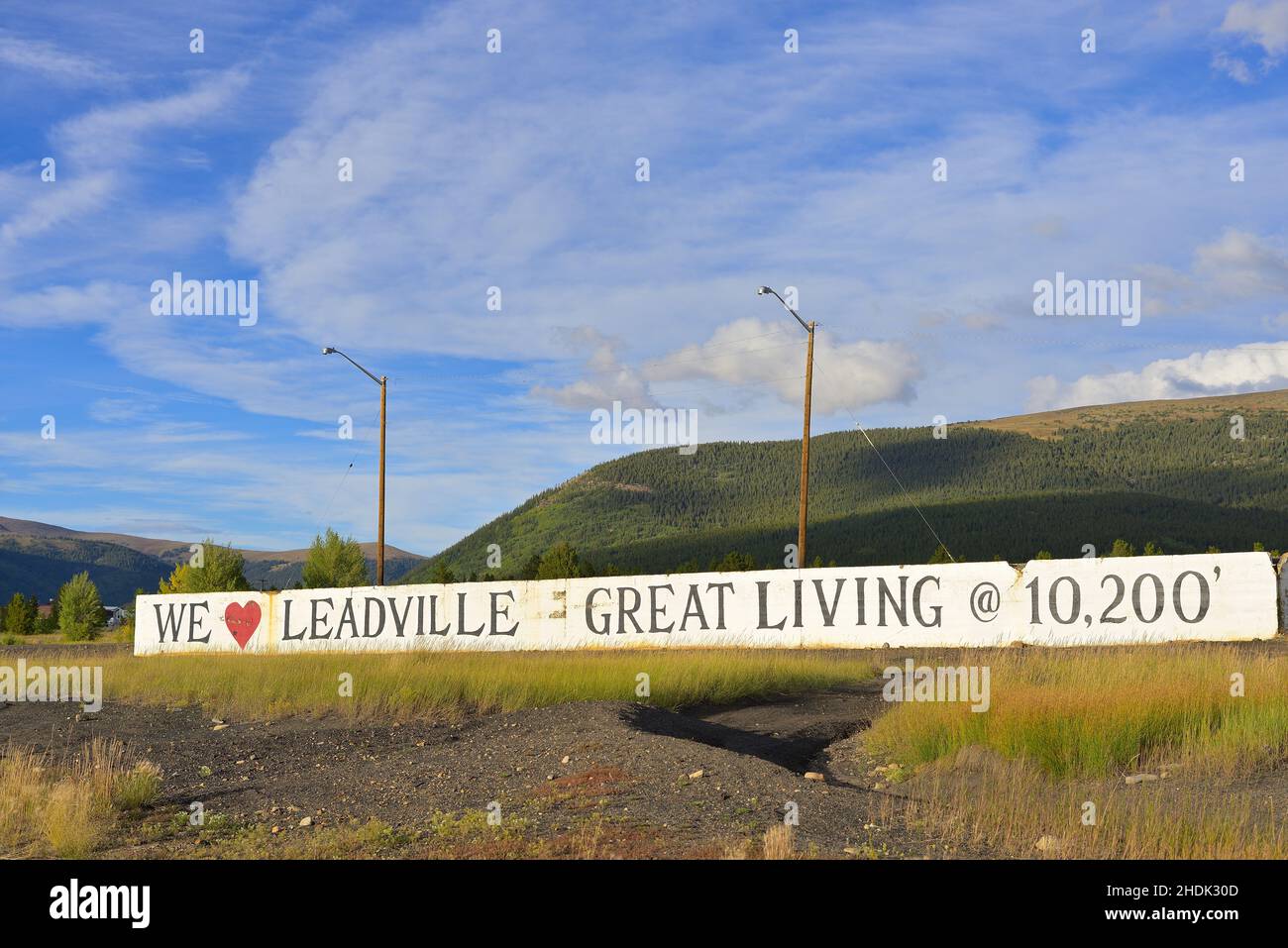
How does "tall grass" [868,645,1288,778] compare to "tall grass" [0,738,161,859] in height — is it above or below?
above

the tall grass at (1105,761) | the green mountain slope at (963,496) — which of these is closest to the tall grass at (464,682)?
the tall grass at (1105,761)

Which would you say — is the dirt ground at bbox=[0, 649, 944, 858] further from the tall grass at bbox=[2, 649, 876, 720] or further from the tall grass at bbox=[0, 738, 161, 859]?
the tall grass at bbox=[2, 649, 876, 720]

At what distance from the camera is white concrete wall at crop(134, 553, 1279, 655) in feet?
74.1

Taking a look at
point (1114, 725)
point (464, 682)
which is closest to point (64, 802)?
point (464, 682)

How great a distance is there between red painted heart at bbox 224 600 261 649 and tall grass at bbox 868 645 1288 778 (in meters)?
28.3

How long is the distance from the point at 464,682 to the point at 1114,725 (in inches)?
400

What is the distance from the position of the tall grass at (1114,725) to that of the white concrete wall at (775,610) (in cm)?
850

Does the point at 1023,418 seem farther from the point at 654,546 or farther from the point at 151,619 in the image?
the point at 151,619

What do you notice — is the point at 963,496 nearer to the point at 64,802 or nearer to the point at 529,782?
the point at 529,782

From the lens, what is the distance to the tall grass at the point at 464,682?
56.2ft

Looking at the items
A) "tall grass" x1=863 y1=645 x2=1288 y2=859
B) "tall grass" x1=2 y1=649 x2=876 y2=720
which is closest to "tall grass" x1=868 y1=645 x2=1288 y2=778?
"tall grass" x1=863 y1=645 x2=1288 y2=859
